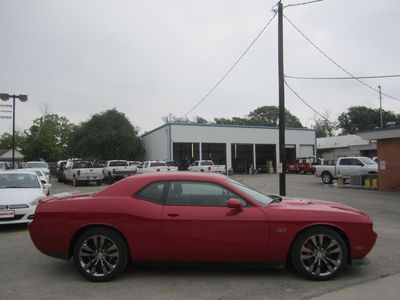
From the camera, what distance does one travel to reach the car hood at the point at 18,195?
9.32m

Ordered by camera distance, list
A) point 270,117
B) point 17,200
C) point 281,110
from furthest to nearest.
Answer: point 270,117
point 281,110
point 17,200

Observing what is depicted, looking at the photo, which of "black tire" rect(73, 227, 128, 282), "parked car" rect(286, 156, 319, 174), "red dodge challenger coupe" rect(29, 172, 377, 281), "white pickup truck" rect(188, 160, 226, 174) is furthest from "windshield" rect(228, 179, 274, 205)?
"parked car" rect(286, 156, 319, 174)

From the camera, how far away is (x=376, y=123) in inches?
3172

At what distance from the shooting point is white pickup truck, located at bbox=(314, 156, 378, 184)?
84.0 feet

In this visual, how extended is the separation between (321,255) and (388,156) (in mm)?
17767

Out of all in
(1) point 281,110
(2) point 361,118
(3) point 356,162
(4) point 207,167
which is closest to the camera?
(1) point 281,110

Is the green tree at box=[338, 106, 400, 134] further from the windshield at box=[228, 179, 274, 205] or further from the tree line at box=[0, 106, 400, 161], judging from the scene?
the windshield at box=[228, 179, 274, 205]

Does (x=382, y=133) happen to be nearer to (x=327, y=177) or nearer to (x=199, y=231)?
(x=327, y=177)

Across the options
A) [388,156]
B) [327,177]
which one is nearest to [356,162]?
[327,177]

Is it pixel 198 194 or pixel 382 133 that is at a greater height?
pixel 382 133

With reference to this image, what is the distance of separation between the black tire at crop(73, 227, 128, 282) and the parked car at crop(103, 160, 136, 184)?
75.9 ft

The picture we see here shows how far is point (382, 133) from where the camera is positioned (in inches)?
829

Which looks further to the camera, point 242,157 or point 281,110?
point 242,157

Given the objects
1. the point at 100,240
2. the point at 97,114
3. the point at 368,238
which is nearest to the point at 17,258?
the point at 100,240
